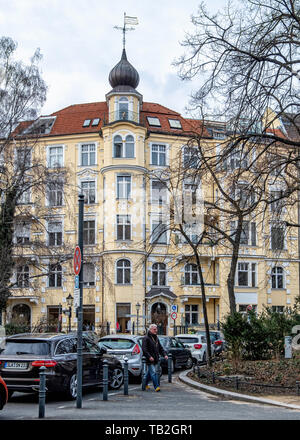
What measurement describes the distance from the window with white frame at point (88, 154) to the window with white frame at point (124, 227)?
576 centimetres

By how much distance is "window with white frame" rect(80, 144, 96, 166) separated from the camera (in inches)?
2031

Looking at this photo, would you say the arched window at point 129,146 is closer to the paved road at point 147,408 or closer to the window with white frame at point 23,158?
the window with white frame at point 23,158

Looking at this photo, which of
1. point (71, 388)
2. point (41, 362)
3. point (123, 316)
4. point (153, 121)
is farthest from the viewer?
point (153, 121)

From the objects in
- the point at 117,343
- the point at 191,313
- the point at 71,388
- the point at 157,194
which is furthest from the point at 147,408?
the point at 191,313

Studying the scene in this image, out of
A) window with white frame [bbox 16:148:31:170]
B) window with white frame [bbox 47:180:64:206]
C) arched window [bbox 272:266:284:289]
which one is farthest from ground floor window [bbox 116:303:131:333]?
window with white frame [bbox 16:148:31:170]

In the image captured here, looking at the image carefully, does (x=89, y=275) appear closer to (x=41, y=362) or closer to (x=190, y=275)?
(x=190, y=275)

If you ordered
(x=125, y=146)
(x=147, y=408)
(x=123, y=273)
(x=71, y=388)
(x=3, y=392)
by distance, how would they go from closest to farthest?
(x=3, y=392) → (x=147, y=408) → (x=71, y=388) → (x=123, y=273) → (x=125, y=146)

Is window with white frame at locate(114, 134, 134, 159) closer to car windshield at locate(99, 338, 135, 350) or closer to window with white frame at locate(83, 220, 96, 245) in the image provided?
window with white frame at locate(83, 220, 96, 245)

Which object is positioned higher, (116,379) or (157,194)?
(157,194)

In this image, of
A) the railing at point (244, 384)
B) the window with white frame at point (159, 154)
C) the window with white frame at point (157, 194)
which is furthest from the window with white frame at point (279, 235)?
the window with white frame at point (159, 154)

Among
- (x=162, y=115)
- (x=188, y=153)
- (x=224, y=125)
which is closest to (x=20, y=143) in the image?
(x=188, y=153)

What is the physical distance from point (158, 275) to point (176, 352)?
23.9m

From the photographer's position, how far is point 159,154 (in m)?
51.9
